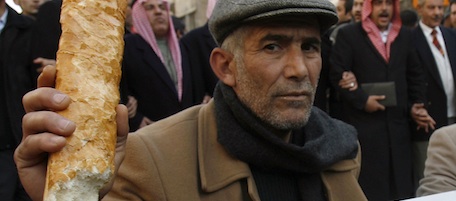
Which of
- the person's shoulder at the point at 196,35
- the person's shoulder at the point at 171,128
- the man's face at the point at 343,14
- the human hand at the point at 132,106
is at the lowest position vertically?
the man's face at the point at 343,14

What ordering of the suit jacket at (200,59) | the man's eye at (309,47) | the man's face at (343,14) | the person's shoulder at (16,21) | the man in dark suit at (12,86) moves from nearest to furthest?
the man's eye at (309,47)
the man in dark suit at (12,86)
the person's shoulder at (16,21)
the suit jacket at (200,59)
the man's face at (343,14)

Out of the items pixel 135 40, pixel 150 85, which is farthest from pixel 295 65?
pixel 135 40

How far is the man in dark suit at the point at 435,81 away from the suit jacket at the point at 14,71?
335 cm

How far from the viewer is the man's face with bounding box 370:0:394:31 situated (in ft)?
19.2

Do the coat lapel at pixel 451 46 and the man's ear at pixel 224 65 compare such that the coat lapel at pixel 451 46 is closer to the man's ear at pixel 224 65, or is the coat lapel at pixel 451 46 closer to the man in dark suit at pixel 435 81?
the man in dark suit at pixel 435 81

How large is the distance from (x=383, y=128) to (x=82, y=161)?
465 cm

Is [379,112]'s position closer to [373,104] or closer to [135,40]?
[373,104]

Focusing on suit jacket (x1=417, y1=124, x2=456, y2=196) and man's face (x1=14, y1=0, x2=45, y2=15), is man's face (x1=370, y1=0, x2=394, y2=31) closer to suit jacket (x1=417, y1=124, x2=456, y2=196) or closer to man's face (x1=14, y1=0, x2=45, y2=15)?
A: man's face (x1=14, y1=0, x2=45, y2=15)

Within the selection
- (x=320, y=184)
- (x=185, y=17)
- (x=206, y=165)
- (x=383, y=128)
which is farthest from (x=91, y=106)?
(x=185, y=17)

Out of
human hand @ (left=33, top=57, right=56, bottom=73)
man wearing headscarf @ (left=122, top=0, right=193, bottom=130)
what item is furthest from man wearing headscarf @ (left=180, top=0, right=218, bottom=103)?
human hand @ (left=33, top=57, right=56, bottom=73)

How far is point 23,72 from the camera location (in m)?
4.30

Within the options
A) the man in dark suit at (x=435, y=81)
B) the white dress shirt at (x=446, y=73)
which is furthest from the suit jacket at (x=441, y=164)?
the white dress shirt at (x=446, y=73)

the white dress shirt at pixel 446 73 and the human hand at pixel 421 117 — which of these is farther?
the white dress shirt at pixel 446 73

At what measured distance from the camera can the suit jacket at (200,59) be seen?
554cm
